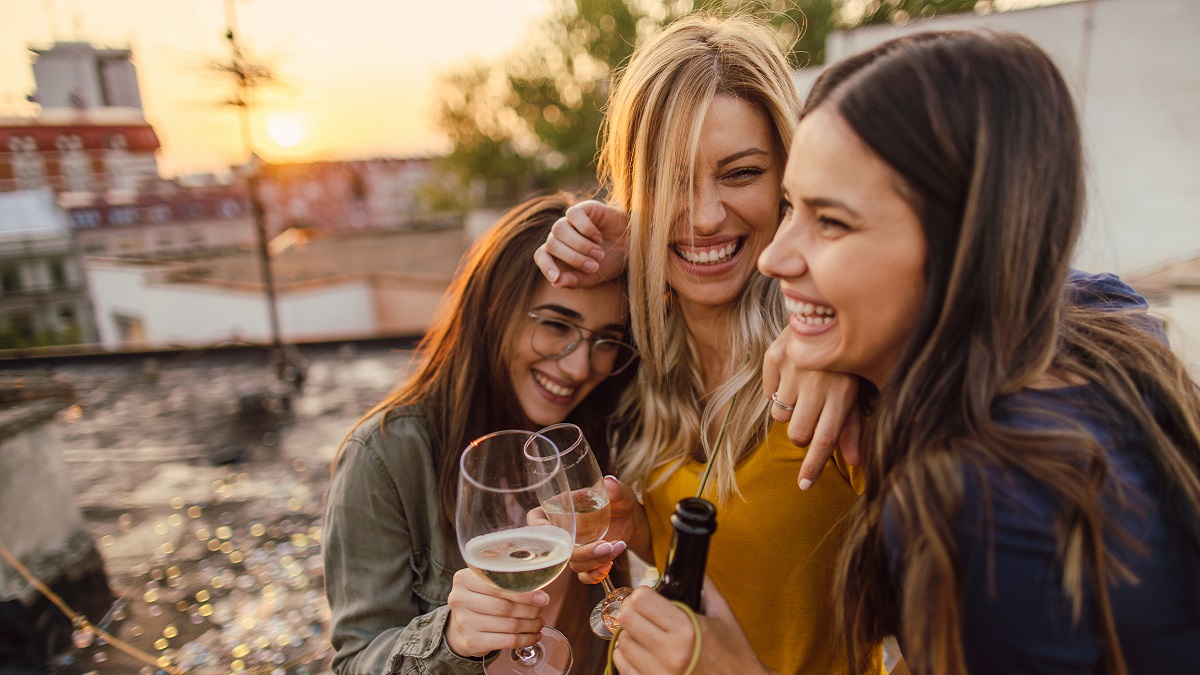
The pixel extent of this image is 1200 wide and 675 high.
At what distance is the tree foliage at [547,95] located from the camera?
83.8 feet

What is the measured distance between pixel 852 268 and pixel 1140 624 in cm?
64

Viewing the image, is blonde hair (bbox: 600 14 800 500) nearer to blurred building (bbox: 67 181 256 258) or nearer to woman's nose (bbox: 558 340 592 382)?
woman's nose (bbox: 558 340 592 382)

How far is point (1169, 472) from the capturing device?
946 mm

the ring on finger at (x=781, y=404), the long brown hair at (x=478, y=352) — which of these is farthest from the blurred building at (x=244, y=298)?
the ring on finger at (x=781, y=404)

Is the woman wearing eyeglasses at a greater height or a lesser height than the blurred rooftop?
greater

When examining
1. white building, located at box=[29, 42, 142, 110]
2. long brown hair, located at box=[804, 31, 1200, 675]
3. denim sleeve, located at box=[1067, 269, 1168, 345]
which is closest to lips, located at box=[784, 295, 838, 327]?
long brown hair, located at box=[804, 31, 1200, 675]

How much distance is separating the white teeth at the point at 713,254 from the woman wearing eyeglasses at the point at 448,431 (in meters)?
0.27

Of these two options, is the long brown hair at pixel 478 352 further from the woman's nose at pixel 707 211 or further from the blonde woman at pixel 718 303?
the woman's nose at pixel 707 211

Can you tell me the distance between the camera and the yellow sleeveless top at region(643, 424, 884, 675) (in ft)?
5.16

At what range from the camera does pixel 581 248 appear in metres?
1.72

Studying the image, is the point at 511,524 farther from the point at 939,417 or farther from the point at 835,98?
the point at 835,98

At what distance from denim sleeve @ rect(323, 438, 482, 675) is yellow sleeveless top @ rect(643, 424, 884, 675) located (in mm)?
787

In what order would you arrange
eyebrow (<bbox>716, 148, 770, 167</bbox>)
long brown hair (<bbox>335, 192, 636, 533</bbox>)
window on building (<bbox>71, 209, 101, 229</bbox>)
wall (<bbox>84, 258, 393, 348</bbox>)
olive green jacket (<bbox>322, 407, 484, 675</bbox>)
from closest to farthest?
olive green jacket (<bbox>322, 407, 484, 675</bbox>) → eyebrow (<bbox>716, 148, 770, 167</bbox>) → long brown hair (<bbox>335, 192, 636, 533</bbox>) → window on building (<bbox>71, 209, 101, 229</bbox>) → wall (<bbox>84, 258, 393, 348</bbox>)

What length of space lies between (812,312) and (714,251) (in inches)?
25.7
